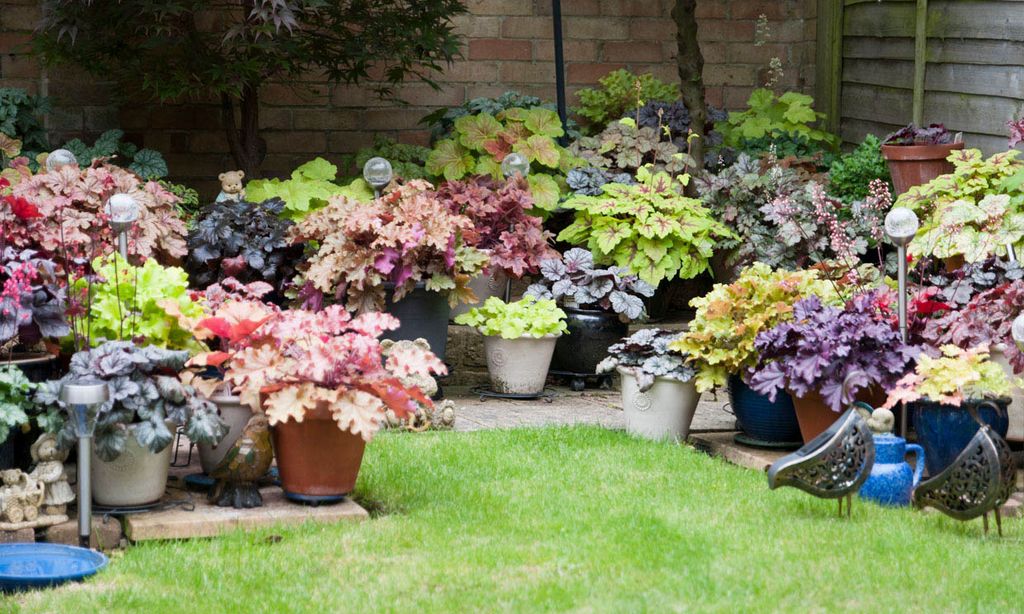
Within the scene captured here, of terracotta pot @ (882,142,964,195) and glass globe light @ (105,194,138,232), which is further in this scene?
terracotta pot @ (882,142,964,195)

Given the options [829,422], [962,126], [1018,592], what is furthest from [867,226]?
[1018,592]

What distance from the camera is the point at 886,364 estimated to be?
15.9 feet

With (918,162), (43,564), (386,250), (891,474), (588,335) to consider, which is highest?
(918,162)

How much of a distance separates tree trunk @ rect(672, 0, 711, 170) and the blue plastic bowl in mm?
4771

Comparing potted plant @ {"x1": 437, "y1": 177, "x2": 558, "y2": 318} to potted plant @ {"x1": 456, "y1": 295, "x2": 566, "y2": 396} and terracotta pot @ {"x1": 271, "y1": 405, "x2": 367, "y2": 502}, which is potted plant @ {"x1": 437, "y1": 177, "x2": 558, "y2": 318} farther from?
terracotta pot @ {"x1": 271, "y1": 405, "x2": 367, "y2": 502}

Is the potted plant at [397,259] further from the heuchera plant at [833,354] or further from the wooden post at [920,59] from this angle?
the wooden post at [920,59]

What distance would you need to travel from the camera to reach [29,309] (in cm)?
418

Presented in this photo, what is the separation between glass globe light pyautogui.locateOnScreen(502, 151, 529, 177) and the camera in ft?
22.9

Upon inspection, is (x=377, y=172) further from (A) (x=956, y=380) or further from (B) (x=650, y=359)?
(A) (x=956, y=380)

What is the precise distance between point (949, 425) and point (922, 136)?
2832 mm

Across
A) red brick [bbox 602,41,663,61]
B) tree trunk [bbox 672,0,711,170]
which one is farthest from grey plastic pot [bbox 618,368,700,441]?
red brick [bbox 602,41,663,61]

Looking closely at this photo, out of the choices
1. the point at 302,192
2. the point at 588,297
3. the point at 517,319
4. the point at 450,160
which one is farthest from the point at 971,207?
the point at 302,192

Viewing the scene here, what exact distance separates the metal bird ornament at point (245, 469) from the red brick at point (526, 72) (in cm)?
466

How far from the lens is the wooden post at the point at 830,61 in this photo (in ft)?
28.6
